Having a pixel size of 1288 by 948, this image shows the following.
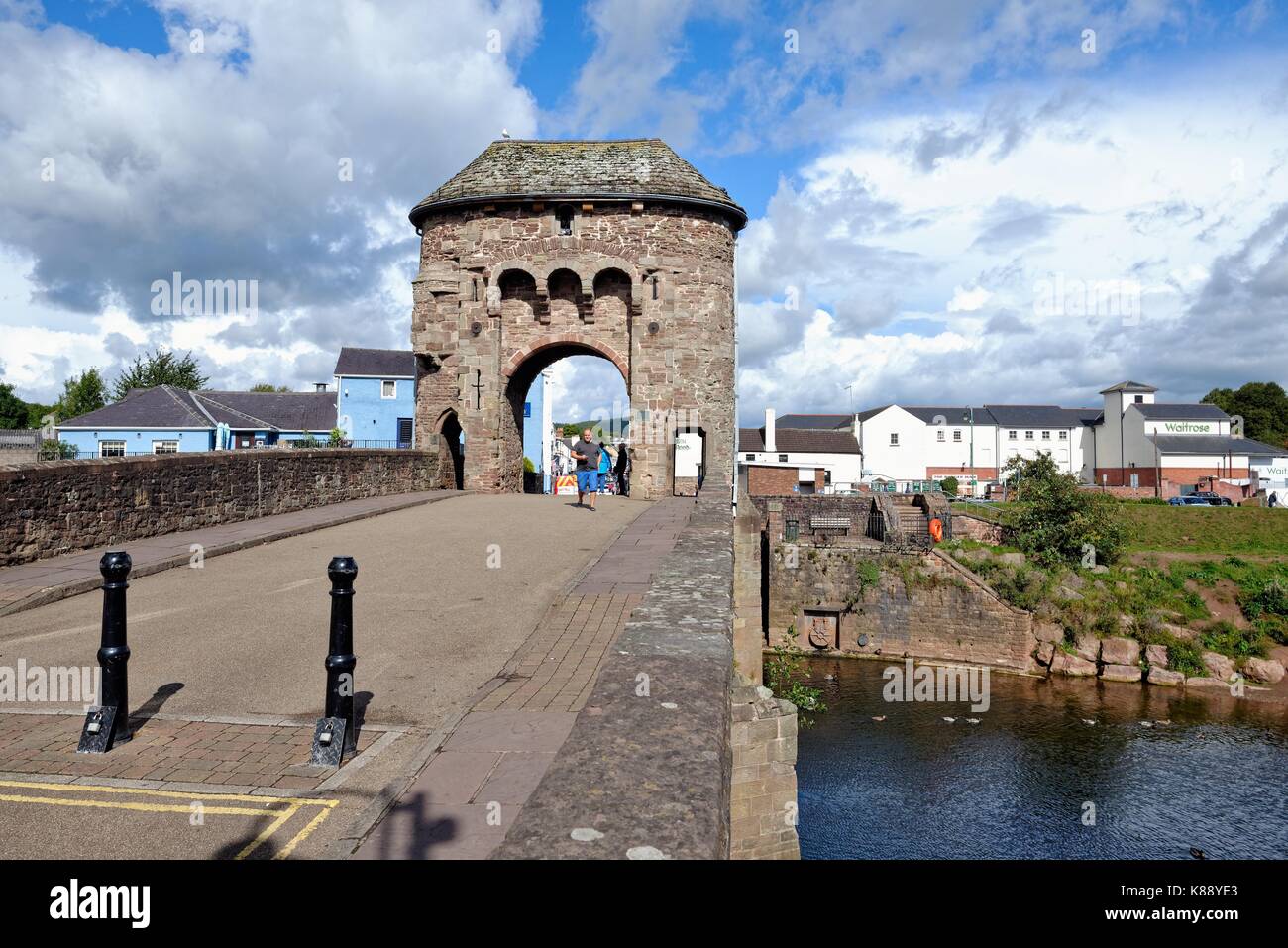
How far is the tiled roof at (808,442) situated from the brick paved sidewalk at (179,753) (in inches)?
2415

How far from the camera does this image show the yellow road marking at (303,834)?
138 inches

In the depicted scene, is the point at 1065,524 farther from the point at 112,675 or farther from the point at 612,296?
the point at 112,675

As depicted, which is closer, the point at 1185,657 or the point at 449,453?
the point at 449,453

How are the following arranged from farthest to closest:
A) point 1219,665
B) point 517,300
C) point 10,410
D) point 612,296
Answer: point 10,410
point 1219,665
point 517,300
point 612,296

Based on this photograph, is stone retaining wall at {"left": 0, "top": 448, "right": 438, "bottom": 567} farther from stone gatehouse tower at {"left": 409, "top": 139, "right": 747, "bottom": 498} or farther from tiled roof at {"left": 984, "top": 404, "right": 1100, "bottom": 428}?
tiled roof at {"left": 984, "top": 404, "right": 1100, "bottom": 428}

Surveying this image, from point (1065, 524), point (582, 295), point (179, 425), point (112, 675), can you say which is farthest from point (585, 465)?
point (179, 425)

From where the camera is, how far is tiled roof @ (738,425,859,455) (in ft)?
218

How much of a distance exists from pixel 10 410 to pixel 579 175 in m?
70.3

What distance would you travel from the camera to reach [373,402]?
46.9 m

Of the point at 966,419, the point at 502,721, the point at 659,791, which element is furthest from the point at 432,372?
the point at 966,419

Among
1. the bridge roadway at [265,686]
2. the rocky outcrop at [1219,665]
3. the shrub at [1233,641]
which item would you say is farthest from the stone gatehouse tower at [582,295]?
the shrub at [1233,641]

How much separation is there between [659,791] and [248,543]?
11344 millimetres

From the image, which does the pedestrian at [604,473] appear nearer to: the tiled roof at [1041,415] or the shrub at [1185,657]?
the shrub at [1185,657]
